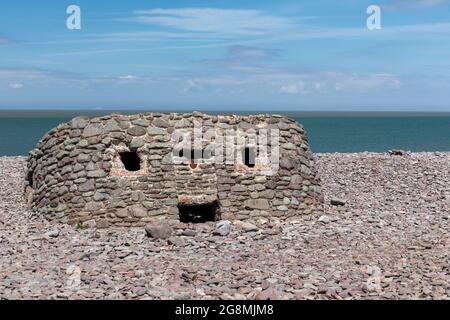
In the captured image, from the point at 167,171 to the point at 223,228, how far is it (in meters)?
2.13

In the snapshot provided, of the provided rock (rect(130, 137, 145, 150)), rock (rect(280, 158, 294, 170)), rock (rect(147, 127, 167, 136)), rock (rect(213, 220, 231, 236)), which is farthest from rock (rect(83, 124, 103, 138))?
rock (rect(280, 158, 294, 170))

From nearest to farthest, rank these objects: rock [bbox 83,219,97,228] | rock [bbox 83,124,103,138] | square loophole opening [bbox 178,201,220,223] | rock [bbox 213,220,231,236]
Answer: rock [bbox 213,220,231,236]
rock [bbox 83,219,97,228]
rock [bbox 83,124,103,138]
square loophole opening [bbox 178,201,220,223]

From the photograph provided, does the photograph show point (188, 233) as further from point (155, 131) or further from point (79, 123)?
point (79, 123)

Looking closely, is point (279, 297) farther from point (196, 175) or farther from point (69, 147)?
point (69, 147)

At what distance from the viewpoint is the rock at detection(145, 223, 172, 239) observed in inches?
572

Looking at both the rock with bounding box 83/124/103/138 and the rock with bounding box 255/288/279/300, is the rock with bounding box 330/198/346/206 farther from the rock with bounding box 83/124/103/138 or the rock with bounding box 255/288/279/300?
the rock with bounding box 255/288/279/300

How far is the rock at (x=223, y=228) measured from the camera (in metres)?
14.9

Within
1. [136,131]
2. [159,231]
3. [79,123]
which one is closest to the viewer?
[159,231]

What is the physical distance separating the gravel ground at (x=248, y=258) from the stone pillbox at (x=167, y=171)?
0.55m

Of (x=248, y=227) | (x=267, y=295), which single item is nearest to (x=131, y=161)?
(x=248, y=227)

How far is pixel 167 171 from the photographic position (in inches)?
627

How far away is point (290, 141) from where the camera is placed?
17.1m

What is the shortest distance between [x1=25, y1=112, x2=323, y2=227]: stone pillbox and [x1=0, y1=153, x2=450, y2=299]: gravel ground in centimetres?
55
